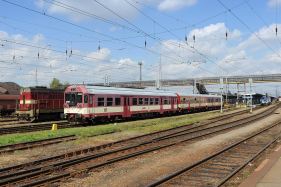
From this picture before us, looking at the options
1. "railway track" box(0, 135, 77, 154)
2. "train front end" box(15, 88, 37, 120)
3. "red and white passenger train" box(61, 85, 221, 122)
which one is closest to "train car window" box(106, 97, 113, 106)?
"red and white passenger train" box(61, 85, 221, 122)

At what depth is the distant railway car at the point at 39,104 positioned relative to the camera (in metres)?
25.1

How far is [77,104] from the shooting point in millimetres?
21781

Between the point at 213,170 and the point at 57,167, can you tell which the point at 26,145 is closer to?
the point at 57,167

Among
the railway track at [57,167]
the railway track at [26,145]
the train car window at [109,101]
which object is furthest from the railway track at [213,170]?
the train car window at [109,101]

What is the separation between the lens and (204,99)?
46.7 metres

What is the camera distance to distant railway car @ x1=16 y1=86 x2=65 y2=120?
2509 centimetres

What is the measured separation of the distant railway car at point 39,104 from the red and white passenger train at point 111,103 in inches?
175

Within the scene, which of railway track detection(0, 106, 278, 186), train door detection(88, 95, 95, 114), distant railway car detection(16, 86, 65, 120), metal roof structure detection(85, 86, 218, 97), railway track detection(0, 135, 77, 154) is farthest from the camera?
distant railway car detection(16, 86, 65, 120)

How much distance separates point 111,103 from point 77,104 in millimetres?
3338

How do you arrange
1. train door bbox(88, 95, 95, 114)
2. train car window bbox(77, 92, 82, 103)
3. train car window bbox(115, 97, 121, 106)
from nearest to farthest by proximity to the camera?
train door bbox(88, 95, 95, 114) → train car window bbox(77, 92, 82, 103) → train car window bbox(115, 97, 121, 106)

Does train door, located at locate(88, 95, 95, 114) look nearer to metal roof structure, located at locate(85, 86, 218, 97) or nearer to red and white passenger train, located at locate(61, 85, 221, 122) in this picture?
red and white passenger train, located at locate(61, 85, 221, 122)

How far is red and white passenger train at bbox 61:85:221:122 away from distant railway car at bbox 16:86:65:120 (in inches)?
175

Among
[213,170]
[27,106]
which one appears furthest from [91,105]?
[213,170]

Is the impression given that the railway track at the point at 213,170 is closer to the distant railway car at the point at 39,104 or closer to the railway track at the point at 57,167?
the railway track at the point at 57,167
